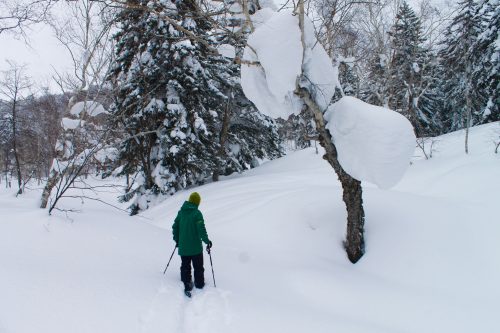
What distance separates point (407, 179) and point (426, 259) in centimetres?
482

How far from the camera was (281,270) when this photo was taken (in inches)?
211

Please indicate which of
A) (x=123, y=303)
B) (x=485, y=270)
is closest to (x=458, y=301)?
(x=485, y=270)

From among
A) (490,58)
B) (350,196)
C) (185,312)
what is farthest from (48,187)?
(490,58)

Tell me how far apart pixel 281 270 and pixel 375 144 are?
8.11ft

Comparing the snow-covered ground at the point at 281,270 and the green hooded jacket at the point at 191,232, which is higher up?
the green hooded jacket at the point at 191,232

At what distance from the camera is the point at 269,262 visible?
569 cm

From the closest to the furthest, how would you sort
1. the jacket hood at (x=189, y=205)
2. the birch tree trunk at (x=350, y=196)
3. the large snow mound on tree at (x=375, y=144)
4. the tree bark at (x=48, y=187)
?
the large snow mound on tree at (x=375, y=144) < the jacket hood at (x=189, y=205) < the birch tree trunk at (x=350, y=196) < the tree bark at (x=48, y=187)

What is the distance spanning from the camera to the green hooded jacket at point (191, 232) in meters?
4.87

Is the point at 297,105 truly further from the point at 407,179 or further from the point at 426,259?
the point at 407,179

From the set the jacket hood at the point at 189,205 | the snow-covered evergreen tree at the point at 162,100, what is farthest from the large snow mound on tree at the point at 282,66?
the snow-covered evergreen tree at the point at 162,100

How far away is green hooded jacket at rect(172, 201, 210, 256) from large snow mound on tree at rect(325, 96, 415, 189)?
2401mm

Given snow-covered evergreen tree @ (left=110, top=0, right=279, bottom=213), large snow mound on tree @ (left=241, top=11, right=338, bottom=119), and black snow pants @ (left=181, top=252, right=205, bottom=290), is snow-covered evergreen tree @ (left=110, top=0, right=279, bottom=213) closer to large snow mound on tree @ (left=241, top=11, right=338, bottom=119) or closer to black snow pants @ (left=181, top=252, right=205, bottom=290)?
large snow mound on tree @ (left=241, top=11, right=338, bottom=119)

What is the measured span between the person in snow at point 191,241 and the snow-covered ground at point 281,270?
0.23 m

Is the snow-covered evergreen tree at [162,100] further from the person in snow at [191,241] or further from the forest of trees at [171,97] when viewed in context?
the person in snow at [191,241]
